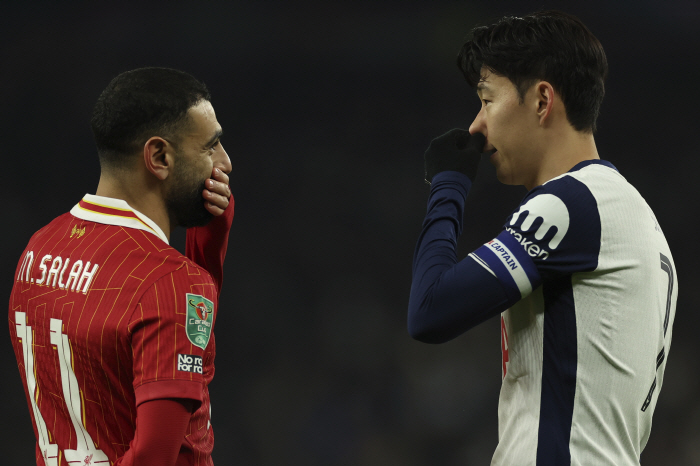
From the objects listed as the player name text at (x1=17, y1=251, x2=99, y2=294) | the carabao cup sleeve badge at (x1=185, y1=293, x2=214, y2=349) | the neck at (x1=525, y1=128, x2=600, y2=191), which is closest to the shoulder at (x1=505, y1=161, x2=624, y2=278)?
the neck at (x1=525, y1=128, x2=600, y2=191)

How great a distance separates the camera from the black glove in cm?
Answer: 113

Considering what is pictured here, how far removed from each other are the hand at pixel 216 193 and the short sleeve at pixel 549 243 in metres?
0.42

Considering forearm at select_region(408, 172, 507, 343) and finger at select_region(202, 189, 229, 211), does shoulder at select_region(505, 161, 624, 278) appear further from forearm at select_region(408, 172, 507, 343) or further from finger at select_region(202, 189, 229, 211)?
finger at select_region(202, 189, 229, 211)

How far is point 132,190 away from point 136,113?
12 cm

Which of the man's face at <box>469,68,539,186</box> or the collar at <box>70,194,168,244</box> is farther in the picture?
the man's face at <box>469,68,539,186</box>

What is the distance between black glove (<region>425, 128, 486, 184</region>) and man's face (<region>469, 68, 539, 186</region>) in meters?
0.03

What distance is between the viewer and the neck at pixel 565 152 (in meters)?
1.07

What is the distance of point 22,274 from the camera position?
97 cm

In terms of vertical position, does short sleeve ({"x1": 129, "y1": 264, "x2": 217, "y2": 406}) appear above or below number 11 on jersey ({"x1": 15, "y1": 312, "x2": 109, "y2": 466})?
above

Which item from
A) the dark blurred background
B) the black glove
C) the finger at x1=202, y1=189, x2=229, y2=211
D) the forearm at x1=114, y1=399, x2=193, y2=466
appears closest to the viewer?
the forearm at x1=114, y1=399, x2=193, y2=466

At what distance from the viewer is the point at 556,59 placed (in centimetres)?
106

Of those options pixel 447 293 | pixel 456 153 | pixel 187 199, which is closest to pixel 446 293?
pixel 447 293

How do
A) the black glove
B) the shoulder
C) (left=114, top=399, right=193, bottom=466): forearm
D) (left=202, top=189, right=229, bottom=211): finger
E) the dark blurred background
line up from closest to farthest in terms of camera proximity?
(left=114, top=399, right=193, bottom=466): forearm
the shoulder
(left=202, top=189, right=229, bottom=211): finger
the black glove
the dark blurred background

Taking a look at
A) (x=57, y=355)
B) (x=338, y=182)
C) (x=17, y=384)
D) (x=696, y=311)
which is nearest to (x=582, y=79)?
(x=57, y=355)
